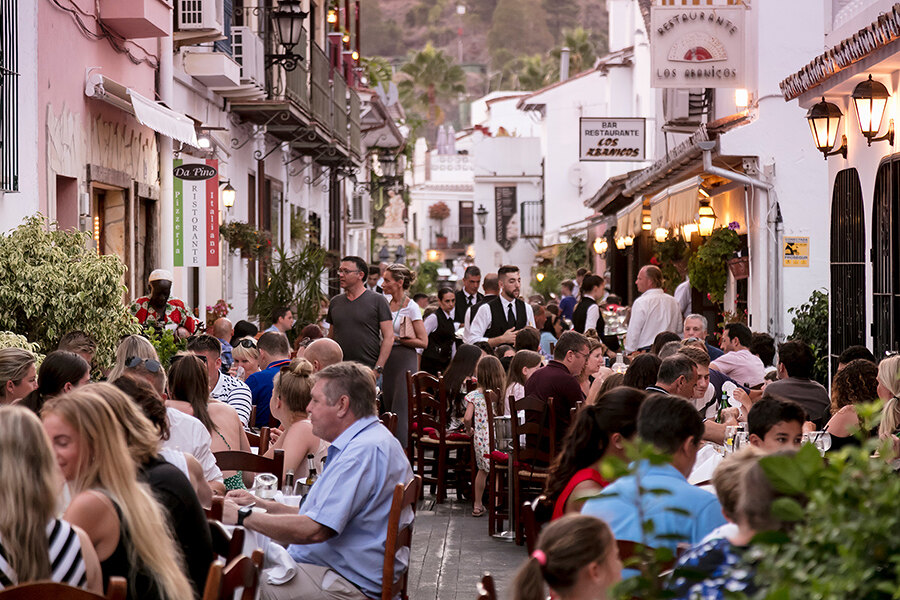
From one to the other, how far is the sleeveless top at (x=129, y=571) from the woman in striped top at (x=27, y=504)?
0.88 ft

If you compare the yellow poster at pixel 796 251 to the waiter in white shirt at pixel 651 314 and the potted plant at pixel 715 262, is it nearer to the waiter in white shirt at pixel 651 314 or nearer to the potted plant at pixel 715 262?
the potted plant at pixel 715 262

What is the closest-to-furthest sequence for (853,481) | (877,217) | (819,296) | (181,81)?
(853,481), (877,217), (819,296), (181,81)

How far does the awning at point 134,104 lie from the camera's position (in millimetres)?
11570

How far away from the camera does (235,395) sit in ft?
28.9

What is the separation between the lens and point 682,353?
8180 mm

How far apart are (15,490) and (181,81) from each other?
12321mm

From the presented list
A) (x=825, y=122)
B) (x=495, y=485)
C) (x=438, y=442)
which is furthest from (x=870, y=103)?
(x=438, y=442)

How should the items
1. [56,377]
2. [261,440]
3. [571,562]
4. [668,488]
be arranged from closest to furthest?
[571,562], [668,488], [56,377], [261,440]

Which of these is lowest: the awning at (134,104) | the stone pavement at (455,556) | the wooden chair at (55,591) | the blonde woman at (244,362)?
the stone pavement at (455,556)

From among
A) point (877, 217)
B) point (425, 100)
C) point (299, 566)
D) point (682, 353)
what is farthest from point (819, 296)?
point (425, 100)

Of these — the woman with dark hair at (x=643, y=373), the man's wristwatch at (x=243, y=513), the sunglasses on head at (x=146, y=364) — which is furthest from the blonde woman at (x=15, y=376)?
the woman with dark hair at (x=643, y=373)

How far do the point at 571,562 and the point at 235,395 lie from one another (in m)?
5.75

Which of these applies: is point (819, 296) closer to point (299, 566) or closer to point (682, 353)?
point (682, 353)

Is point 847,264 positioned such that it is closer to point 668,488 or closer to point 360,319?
point 360,319
